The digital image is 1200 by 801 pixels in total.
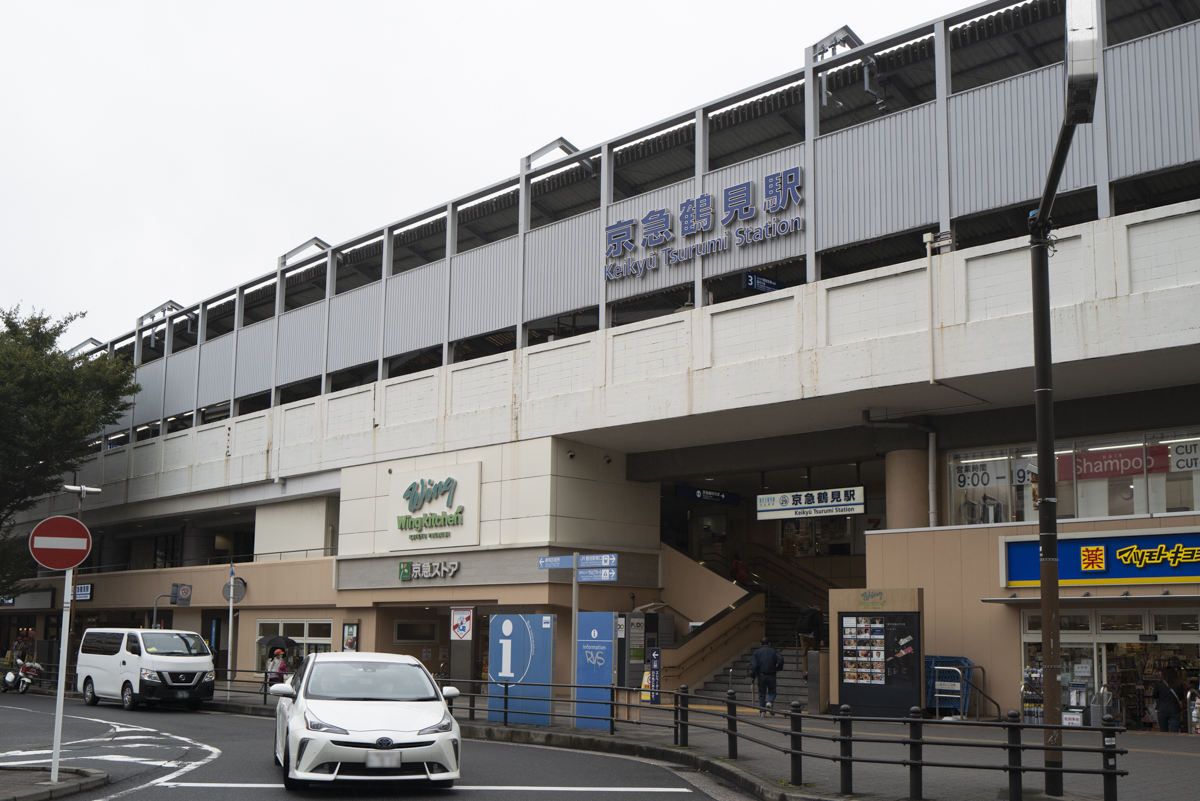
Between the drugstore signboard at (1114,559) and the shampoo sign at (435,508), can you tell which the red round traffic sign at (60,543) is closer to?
the drugstore signboard at (1114,559)

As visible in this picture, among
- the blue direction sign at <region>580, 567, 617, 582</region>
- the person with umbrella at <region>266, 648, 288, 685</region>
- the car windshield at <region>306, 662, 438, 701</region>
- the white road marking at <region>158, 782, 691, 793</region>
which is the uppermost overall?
the blue direction sign at <region>580, 567, 617, 582</region>

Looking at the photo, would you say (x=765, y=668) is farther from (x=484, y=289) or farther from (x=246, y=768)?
(x=484, y=289)

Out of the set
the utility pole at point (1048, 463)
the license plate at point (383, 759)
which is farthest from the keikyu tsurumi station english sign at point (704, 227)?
the license plate at point (383, 759)

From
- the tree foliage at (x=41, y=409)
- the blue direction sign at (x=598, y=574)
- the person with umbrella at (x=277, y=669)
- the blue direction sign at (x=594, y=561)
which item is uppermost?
the tree foliage at (x=41, y=409)

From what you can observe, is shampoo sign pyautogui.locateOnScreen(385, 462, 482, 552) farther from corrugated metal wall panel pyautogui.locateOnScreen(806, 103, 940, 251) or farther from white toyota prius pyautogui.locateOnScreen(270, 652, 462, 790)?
white toyota prius pyautogui.locateOnScreen(270, 652, 462, 790)

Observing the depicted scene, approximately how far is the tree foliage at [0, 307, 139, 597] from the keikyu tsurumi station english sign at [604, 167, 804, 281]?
942 inches

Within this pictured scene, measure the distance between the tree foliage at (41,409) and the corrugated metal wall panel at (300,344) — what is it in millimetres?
9020

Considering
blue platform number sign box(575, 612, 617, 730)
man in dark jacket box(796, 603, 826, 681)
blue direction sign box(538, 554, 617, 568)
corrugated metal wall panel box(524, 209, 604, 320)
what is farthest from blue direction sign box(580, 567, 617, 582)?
corrugated metal wall panel box(524, 209, 604, 320)

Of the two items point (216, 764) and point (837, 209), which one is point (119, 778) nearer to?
point (216, 764)

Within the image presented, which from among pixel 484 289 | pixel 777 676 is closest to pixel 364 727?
pixel 777 676

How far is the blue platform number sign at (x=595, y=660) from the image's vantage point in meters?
18.7

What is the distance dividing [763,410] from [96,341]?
36649mm

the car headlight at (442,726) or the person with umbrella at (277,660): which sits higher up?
the car headlight at (442,726)

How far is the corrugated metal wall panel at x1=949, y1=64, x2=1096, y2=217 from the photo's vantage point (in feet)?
63.3
